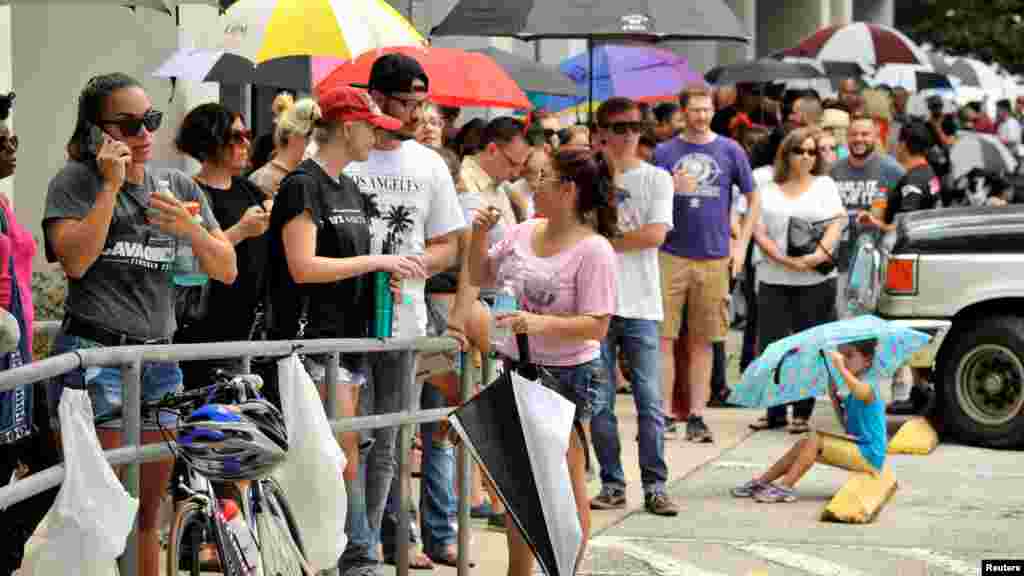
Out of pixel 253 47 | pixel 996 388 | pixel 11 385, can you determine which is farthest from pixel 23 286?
pixel 996 388

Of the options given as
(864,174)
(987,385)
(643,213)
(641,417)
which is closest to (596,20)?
(643,213)

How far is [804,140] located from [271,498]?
792 centimetres

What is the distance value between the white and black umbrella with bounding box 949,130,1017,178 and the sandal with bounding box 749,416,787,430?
34.3 ft

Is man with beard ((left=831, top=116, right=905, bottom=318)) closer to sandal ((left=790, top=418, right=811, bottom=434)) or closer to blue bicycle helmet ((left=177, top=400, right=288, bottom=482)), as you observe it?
sandal ((left=790, top=418, right=811, bottom=434))

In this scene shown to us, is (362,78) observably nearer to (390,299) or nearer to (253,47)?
(253,47)

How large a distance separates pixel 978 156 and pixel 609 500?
48.6 ft

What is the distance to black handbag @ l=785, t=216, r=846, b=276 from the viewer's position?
13539 millimetres

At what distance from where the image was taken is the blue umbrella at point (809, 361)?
35.7 feet

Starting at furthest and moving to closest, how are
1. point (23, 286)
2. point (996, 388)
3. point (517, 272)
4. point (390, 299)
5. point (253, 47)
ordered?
point (996, 388) < point (253, 47) < point (517, 272) < point (390, 299) < point (23, 286)

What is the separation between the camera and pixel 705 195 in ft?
43.3

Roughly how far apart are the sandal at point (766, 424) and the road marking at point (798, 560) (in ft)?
13.7

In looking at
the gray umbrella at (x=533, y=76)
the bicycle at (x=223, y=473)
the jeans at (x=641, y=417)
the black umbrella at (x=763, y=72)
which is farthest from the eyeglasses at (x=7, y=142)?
the black umbrella at (x=763, y=72)

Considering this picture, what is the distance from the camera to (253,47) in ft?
33.8

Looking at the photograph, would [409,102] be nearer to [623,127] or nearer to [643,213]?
[623,127]
